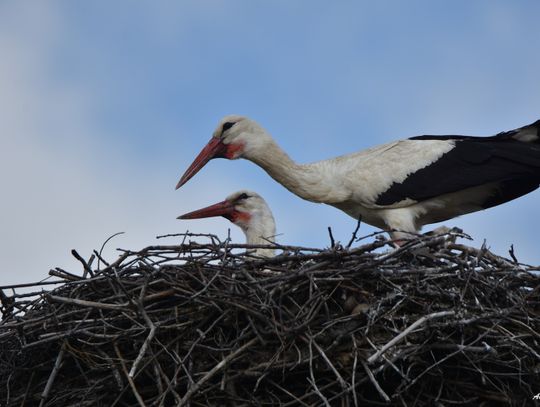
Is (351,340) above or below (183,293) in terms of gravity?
below

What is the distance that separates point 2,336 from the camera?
4105 millimetres

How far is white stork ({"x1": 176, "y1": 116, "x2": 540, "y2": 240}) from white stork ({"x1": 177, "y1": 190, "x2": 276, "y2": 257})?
18 centimetres

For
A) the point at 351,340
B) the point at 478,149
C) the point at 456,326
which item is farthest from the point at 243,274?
the point at 478,149

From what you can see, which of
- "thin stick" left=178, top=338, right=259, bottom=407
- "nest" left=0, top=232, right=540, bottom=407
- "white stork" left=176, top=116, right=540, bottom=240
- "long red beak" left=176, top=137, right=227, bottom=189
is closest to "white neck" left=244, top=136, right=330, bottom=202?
"white stork" left=176, top=116, right=540, bottom=240

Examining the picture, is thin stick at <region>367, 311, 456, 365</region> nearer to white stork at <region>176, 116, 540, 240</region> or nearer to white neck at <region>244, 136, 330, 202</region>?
white stork at <region>176, 116, 540, 240</region>

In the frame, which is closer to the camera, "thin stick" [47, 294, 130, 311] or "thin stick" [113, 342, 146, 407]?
"thin stick" [113, 342, 146, 407]

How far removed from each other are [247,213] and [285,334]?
1.88 metres

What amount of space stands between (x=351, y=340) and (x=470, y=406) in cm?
53

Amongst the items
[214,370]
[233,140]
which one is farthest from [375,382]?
[233,140]

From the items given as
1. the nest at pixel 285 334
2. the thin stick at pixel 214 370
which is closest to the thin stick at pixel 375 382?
the nest at pixel 285 334

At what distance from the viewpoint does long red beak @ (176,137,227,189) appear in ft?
18.6

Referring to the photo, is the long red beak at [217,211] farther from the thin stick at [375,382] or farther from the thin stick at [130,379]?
the thin stick at [375,382]

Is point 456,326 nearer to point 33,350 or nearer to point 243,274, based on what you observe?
point 243,274

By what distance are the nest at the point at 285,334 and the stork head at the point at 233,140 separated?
1.59 m
